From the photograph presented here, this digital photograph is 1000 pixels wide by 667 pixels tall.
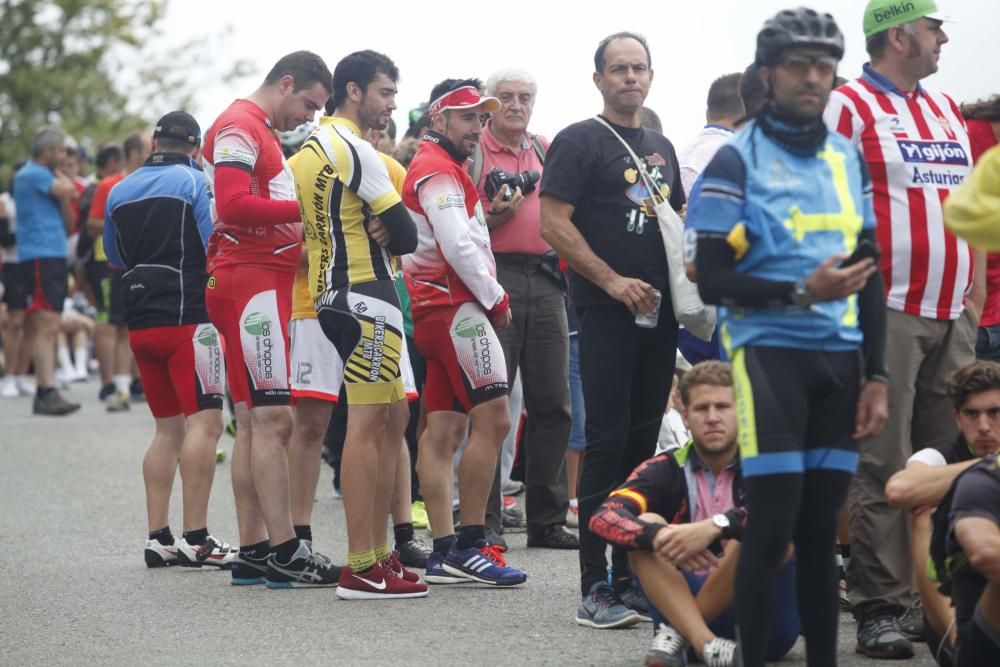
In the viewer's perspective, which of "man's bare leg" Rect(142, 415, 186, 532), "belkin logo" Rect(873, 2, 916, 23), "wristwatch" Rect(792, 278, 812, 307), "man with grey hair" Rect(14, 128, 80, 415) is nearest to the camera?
"wristwatch" Rect(792, 278, 812, 307)

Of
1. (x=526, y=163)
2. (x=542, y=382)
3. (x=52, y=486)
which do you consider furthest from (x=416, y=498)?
(x=52, y=486)

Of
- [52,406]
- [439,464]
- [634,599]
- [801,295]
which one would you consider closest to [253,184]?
[439,464]

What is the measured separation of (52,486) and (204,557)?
12.2 ft

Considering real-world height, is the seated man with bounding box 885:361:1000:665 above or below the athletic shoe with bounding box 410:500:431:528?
above

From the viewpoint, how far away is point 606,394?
6520mm

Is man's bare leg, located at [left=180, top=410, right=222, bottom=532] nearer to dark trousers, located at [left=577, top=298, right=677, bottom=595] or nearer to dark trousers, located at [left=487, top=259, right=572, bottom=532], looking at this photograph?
dark trousers, located at [left=487, top=259, right=572, bottom=532]

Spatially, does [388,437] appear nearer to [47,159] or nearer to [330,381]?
[330,381]

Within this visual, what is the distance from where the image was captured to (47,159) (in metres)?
15.7

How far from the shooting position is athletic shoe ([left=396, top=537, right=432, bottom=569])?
316 inches

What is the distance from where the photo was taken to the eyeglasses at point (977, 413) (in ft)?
18.4

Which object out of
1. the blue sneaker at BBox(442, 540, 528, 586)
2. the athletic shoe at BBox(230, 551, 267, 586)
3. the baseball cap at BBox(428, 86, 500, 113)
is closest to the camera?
the baseball cap at BBox(428, 86, 500, 113)

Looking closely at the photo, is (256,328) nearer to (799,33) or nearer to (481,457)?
(481,457)

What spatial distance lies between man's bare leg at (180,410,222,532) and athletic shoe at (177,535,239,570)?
107 mm

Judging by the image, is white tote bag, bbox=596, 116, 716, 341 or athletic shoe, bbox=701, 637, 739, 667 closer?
athletic shoe, bbox=701, 637, 739, 667
